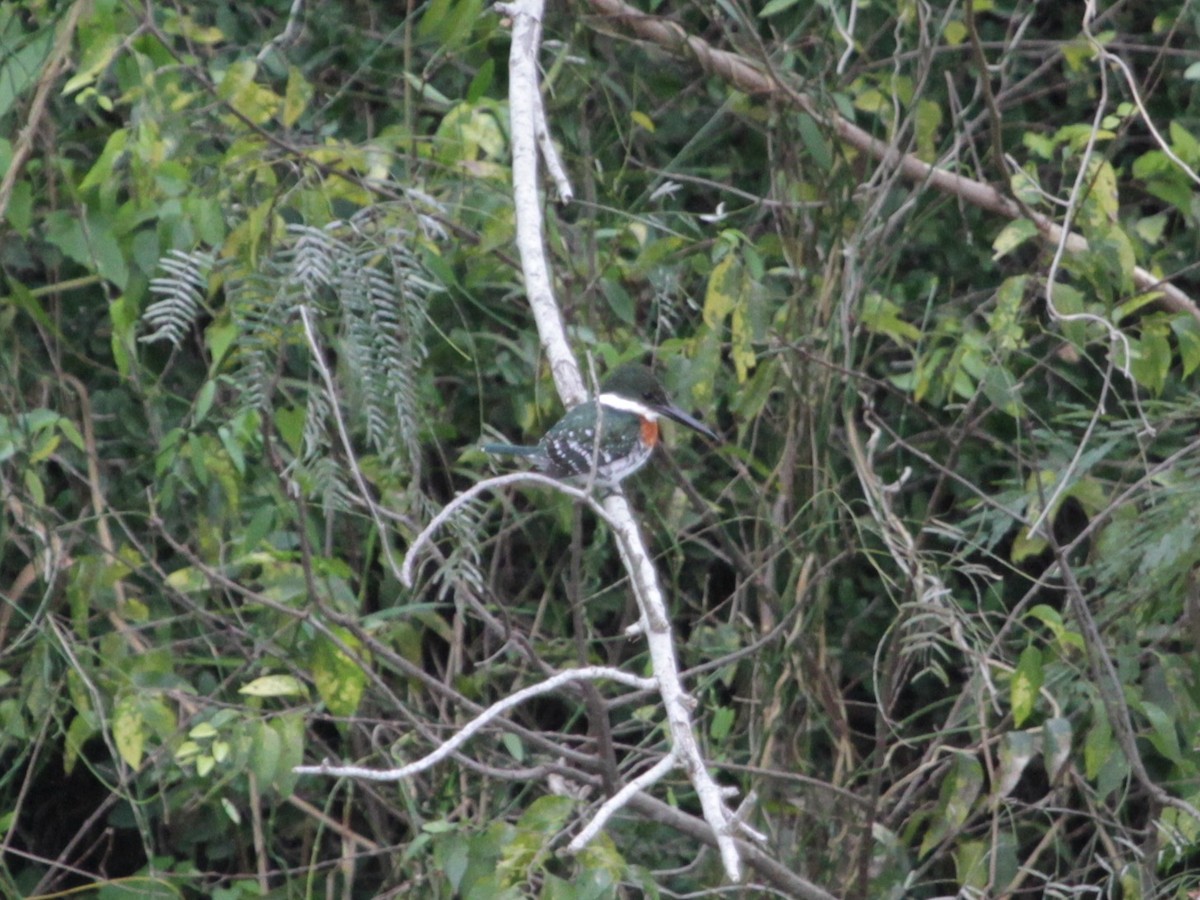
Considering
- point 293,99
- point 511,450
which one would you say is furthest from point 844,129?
point 293,99

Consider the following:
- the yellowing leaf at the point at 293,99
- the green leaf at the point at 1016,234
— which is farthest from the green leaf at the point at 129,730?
the green leaf at the point at 1016,234

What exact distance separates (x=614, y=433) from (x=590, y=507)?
80 cm

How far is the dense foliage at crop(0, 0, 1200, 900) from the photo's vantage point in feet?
9.27

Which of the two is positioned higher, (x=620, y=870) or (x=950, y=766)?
(x=620, y=870)

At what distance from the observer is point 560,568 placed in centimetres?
365

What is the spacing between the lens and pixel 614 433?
3.11 meters

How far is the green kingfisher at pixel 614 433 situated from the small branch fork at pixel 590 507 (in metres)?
0.24

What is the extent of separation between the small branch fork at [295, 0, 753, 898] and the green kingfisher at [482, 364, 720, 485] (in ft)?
0.78

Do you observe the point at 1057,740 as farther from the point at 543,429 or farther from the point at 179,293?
the point at 179,293

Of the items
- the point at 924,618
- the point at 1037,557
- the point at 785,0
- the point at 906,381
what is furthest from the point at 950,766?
the point at 785,0

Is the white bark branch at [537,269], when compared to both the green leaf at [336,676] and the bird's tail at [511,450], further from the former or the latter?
the green leaf at [336,676]

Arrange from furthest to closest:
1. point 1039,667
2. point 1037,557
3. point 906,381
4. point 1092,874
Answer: point 1037,557 → point 1092,874 → point 906,381 → point 1039,667

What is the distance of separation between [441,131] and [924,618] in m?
1.25

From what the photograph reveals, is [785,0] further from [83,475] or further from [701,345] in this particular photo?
[83,475]
